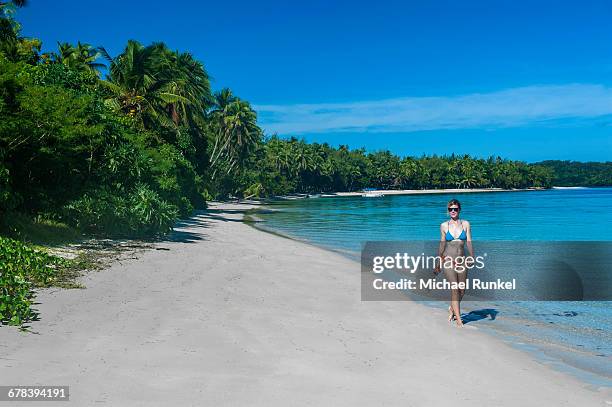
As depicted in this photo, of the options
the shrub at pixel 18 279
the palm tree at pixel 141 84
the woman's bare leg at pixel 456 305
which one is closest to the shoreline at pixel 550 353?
the woman's bare leg at pixel 456 305

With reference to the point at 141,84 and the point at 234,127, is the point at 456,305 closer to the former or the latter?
the point at 141,84

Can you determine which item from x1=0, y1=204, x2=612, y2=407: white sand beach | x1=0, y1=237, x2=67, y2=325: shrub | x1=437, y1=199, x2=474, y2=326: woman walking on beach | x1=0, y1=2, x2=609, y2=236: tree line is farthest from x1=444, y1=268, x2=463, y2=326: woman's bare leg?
x1=0, y1=2, x2=609, y2=236: tree line

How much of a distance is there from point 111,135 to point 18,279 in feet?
34.9

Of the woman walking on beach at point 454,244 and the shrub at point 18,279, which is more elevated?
the woman walking on beach at point 454,244

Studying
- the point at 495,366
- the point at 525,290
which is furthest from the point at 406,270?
the point at 495,366

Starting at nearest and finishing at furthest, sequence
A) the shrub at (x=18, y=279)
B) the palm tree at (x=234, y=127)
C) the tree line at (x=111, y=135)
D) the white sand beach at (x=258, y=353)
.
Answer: the white sand beach at (x=258, y=353) → the shrub at (x=18, y=279) → the tree line at (x=111, y=135) → the palm tree at (x=234, y=127)

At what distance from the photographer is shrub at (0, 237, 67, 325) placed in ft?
24.7

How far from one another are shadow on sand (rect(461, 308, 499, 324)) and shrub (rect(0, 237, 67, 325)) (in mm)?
7287

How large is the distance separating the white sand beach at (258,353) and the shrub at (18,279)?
29 centimetres

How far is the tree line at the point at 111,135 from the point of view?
14008 mm

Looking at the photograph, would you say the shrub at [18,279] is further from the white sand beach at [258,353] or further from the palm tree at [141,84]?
the palm tree at [141,84]

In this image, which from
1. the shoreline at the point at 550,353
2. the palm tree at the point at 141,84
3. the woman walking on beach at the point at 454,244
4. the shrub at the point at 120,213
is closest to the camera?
the shoreline at the point at 550,353

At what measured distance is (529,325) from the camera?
1021 centimetres

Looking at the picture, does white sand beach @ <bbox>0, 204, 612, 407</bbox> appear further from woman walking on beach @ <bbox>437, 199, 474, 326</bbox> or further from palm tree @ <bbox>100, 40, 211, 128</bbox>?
palm tree @ <bbox>100, 40, 211, 128</bbox>
